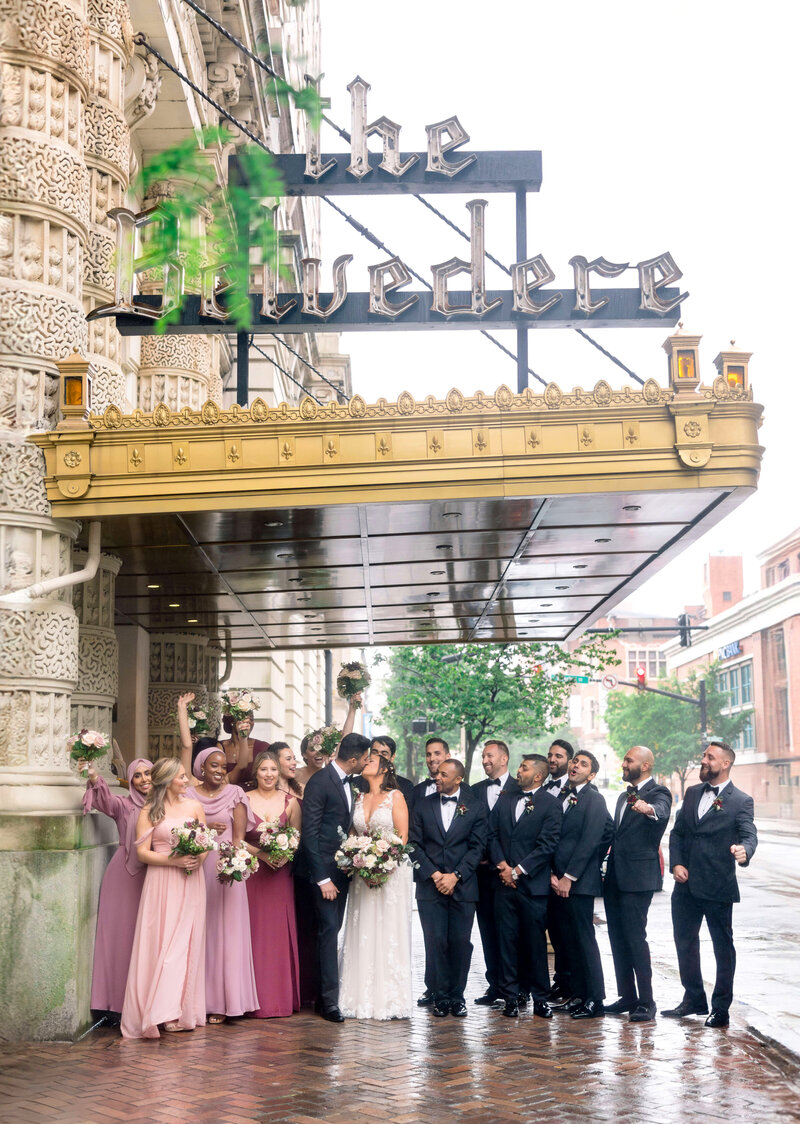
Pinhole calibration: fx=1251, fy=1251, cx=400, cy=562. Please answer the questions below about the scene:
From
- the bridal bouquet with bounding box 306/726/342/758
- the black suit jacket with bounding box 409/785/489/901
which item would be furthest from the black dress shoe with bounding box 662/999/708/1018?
the bridal bouquet with bounding box 306/726/342/758

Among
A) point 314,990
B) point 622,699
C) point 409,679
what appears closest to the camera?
point 314,990

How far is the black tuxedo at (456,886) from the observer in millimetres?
10617

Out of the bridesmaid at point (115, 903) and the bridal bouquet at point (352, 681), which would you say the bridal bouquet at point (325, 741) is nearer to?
the bridal bouquet at point (352, 681)

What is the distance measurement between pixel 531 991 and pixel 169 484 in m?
5.28

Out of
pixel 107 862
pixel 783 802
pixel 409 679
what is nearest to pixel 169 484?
pixel 107 862

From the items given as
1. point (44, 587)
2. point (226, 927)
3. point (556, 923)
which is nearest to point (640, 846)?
point (556, 923)

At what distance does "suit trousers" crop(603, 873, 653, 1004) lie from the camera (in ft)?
34.0

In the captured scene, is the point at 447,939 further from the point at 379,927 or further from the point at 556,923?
the point at 556,923

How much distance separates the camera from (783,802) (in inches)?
2899

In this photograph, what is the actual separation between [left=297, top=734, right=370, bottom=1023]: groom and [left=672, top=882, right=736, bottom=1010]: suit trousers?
284cm

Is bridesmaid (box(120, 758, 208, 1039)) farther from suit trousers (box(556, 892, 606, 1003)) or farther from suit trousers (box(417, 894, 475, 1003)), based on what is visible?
suit trousers (box(556, 892, 606, 1003))

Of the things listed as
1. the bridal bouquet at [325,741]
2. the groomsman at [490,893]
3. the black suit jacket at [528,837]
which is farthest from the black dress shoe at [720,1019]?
the bridal bouquet at [325,741]

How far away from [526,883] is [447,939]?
2.71 feet

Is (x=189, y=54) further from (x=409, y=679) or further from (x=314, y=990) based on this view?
(x=409, y=679)
